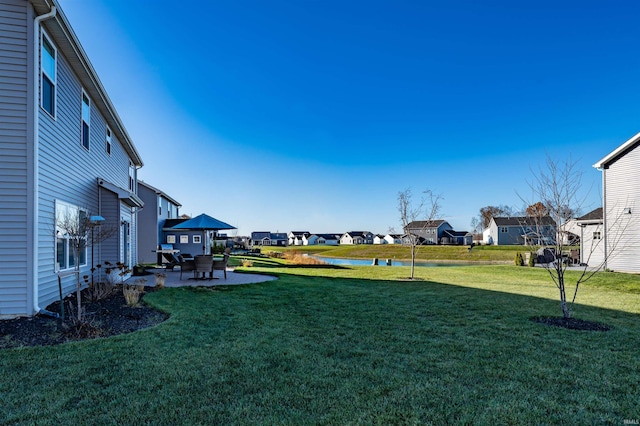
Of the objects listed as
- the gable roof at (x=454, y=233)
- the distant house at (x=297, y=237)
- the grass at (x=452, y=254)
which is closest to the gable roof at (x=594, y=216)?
the grass at (x=452, y=254)

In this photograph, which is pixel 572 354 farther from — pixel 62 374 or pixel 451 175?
pixel 451 175

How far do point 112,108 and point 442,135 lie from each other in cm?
1702

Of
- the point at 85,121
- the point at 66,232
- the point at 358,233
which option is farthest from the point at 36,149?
the point at 358,233

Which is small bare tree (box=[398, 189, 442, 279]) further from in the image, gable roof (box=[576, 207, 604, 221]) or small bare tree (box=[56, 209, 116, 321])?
small bare tree (box=[56, 209, 116, 321])

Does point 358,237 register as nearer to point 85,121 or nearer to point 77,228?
point 85,121

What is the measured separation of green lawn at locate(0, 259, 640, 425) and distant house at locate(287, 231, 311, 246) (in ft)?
312

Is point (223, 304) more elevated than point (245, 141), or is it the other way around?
point (245, 141)

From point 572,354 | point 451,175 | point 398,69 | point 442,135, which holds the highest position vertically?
point 398,69

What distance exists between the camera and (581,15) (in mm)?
10812

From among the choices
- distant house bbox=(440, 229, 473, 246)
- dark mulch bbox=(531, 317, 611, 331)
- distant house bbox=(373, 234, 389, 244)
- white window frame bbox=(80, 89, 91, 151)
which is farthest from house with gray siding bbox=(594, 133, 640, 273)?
distant house bbox=(373, 234, 389, 244)

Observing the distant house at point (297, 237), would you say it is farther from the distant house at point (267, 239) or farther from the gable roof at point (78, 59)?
the gable roof at point (78, 59)

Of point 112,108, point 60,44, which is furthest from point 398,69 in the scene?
point 60,44

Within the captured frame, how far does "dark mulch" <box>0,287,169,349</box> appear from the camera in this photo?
15.8 ft

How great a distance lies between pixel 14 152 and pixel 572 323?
399 inches
